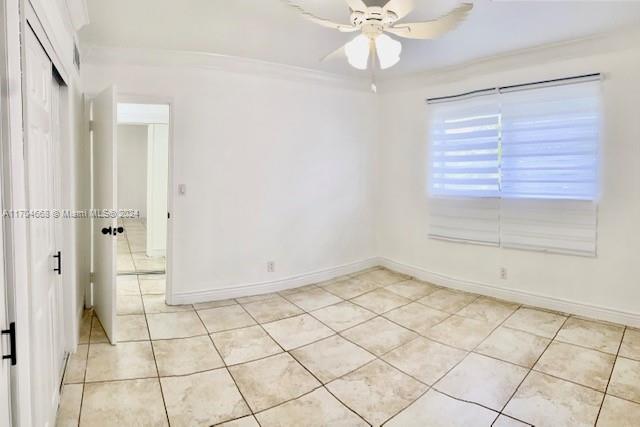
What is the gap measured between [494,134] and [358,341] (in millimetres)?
Result: 2530

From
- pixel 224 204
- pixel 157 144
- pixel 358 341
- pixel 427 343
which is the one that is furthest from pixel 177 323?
pixel 157 144

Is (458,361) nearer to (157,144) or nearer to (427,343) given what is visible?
(427,343)

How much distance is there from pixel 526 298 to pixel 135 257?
5327 millimetres

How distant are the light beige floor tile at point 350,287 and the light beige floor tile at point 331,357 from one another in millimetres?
1104

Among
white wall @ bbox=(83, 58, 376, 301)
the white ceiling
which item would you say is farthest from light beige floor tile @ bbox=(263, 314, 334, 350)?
the white ceiling

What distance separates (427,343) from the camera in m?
2.71

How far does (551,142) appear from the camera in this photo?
324 centimetres

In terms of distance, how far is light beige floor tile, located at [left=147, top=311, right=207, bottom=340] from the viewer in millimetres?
2798

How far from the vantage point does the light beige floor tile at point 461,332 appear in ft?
8.95

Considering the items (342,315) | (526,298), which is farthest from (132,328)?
(526,298)

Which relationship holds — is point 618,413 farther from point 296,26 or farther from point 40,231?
point 296,26

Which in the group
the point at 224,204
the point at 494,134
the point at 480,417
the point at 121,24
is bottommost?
the point at 480,417

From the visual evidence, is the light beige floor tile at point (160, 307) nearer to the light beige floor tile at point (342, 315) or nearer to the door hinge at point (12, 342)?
the light beige floor tile at point (342, 315)

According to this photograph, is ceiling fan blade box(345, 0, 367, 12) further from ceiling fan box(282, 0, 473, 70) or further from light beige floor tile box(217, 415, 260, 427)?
light beige floor tile box(217, 415, 260, 427)
